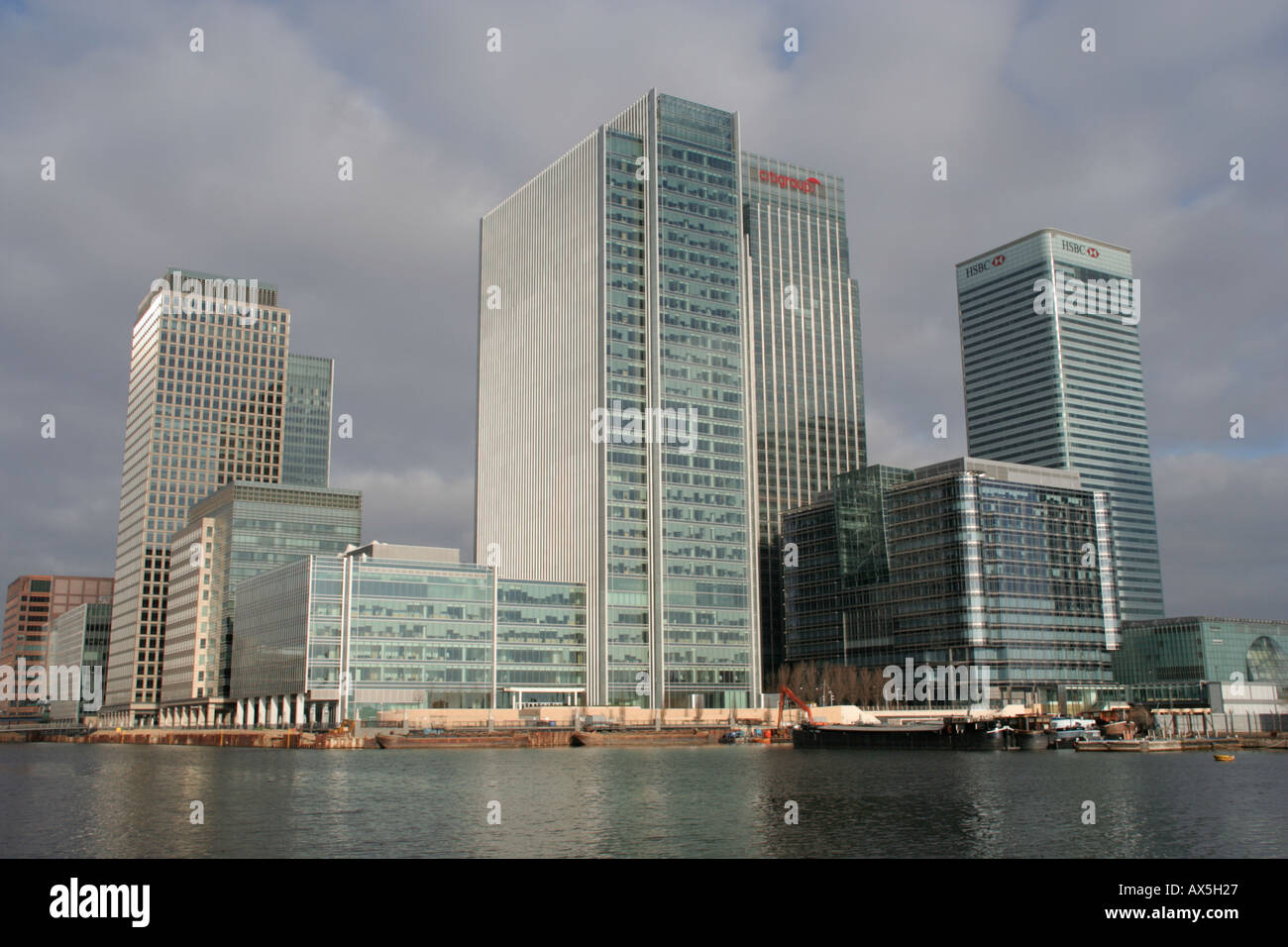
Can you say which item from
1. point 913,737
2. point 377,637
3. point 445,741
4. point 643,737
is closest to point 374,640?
point 377,637

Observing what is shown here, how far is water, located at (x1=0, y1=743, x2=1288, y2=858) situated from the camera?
174 ft

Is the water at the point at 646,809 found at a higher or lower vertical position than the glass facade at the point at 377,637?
lower

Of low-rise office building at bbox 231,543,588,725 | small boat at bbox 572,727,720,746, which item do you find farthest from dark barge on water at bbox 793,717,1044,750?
low-rise office building at bbox 231,543,588,725

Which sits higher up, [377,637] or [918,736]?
[377,637]

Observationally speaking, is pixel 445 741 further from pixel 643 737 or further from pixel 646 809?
pixel 646 809

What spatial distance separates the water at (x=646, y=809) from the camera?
174ft

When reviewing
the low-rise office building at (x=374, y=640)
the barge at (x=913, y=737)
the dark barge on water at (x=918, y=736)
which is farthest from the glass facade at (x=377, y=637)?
the dark barge on water at (x=918, y=736)

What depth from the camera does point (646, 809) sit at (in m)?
69.6

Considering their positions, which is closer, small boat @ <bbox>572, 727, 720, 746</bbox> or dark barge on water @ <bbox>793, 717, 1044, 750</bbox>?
dark barge on water @ <bbox>793, 717, 1044, 750</bbox>

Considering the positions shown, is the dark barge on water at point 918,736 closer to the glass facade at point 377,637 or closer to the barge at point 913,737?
the barge at point 913,737

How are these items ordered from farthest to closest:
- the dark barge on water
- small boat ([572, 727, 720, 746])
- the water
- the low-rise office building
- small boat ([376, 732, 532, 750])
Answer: the low-rise office building, small boat ([572, 727, 720, 746]), the dark barge on water, small boat ([376, 732, 532, 750]), the water

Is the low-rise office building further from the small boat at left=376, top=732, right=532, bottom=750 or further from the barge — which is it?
the barge
